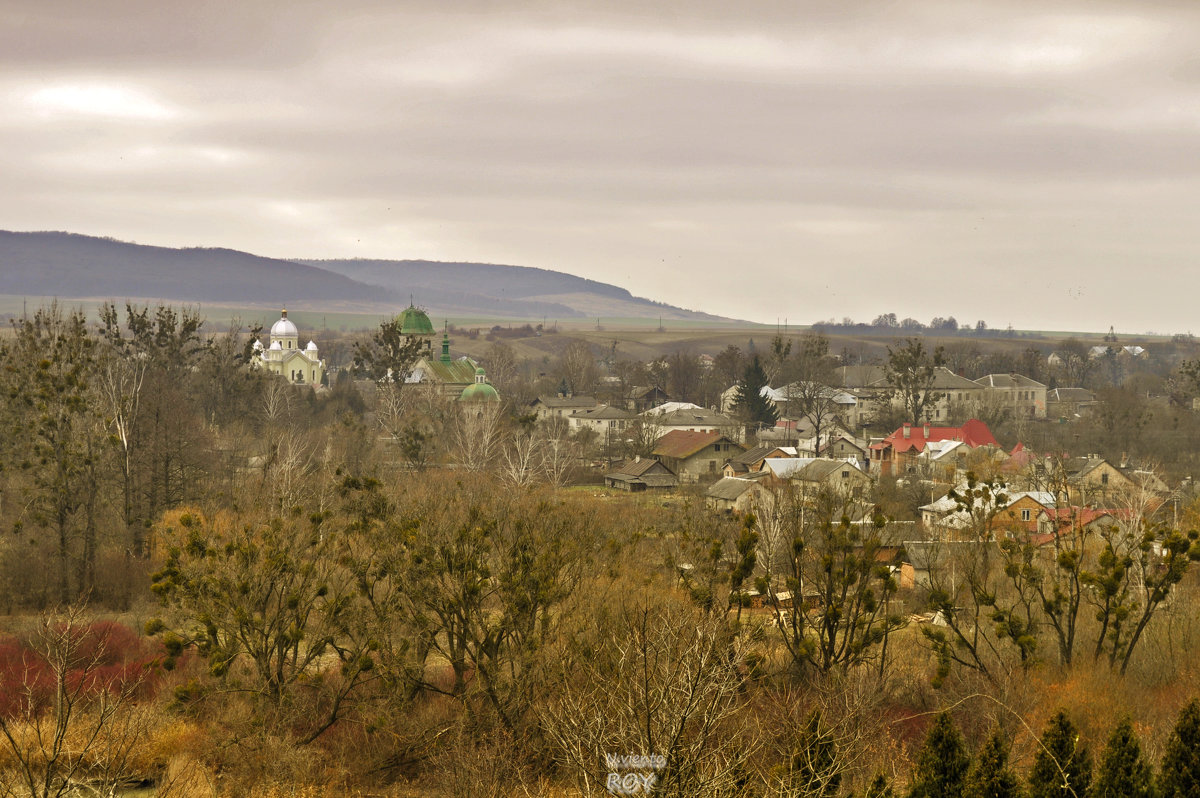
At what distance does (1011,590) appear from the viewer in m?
36.8

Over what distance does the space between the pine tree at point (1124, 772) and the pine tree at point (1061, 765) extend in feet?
0.96

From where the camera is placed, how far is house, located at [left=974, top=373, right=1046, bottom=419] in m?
114

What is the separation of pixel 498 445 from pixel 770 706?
42.0 m

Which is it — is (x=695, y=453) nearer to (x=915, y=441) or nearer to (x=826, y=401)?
(x=915, y=441)

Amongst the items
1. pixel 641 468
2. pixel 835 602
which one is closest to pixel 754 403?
pixel 641 468

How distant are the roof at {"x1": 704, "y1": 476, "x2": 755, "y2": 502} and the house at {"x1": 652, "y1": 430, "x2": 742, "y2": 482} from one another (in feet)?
36.4

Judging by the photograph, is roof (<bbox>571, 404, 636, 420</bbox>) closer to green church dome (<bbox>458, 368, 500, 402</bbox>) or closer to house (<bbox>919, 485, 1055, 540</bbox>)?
green church dome (<bbox>458, 368, 500, 402</bbox>)

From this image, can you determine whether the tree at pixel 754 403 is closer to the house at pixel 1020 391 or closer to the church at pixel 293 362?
the house at pixel 1020 391

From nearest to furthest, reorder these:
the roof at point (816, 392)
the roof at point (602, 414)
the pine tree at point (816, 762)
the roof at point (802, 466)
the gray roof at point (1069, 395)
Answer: the pine tree at point (816, 762) < the roof at point (802, 466) < the roof at point (602, 414) < the roof at point (816, 392) < the gray roof at point (1069, 395)

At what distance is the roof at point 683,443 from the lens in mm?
73750

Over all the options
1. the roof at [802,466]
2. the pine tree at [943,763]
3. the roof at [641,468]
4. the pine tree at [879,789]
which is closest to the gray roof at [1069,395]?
the roof at [802,466]

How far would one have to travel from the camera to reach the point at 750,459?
7225cm

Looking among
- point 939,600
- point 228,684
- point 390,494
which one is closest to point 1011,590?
point 939,600

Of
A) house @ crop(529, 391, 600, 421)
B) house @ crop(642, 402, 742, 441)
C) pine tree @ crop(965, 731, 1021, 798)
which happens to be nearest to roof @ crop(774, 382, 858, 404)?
house @ crop(642, 402, 742, 441)
